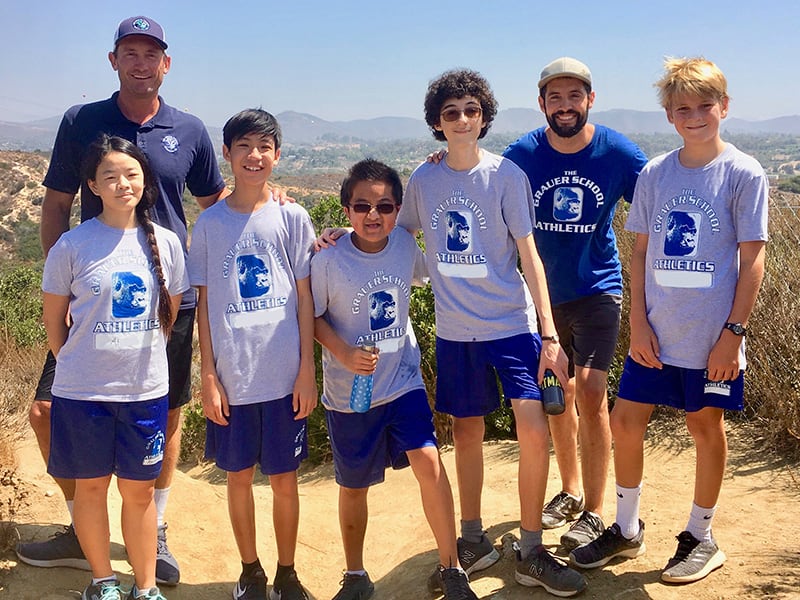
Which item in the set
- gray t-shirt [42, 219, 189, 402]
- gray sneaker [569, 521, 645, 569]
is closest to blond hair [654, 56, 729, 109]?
gray sneaker [569, 521, 645, 569]

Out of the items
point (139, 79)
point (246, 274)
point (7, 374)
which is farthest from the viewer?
point (7, 374)

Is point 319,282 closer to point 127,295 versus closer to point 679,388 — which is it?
point 127,295

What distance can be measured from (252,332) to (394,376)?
71 cm

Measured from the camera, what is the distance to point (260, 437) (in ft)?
11.3

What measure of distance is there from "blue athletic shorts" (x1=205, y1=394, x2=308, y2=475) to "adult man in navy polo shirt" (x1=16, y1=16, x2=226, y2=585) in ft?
2.05

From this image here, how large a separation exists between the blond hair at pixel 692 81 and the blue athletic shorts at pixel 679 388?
1224 mm

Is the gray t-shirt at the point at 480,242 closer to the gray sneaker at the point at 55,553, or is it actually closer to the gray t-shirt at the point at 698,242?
the gray t-shirt at the point at 698,242

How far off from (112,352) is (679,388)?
8.43 feet

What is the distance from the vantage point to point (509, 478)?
17.0 feet

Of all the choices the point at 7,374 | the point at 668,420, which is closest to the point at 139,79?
the point at 668,420

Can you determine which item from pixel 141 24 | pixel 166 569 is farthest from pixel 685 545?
pixel 141 24

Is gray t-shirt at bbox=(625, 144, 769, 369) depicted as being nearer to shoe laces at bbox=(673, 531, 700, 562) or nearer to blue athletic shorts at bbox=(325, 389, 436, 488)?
shoe laces at bbox=(673, 531, 700, 562)

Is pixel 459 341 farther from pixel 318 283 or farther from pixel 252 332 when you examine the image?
pixel 252 332

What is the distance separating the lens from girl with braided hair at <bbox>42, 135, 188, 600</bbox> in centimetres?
313
